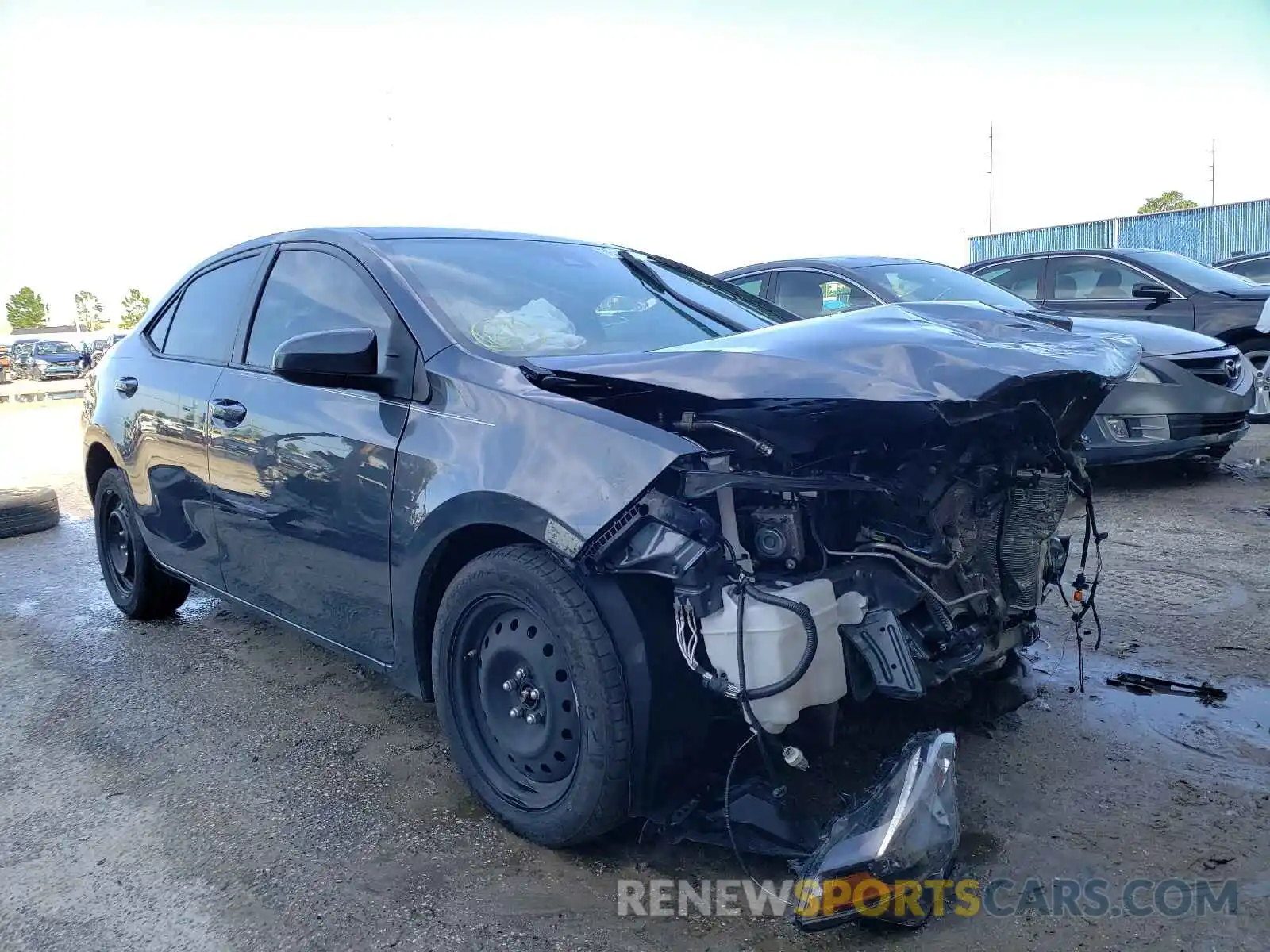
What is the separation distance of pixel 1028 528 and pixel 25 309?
96000 millimetres

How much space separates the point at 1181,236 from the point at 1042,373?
24.9 m

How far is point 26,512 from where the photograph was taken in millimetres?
7148

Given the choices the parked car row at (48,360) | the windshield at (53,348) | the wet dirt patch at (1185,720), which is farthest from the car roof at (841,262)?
the windshield at (53,348)

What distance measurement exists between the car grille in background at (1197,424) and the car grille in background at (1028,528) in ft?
13.0

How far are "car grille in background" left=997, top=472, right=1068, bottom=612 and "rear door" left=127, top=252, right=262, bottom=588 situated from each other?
9.47ft

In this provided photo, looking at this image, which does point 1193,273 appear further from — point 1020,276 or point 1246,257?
point 1246,257

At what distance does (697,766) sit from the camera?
8.20 feet

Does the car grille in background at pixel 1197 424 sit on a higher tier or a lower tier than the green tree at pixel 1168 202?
lower

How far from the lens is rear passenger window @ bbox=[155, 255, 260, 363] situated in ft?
13.0

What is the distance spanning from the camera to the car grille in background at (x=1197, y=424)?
246 inches

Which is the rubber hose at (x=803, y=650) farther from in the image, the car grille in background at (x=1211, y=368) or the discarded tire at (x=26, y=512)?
the discarded tire at (x=26, y=512)

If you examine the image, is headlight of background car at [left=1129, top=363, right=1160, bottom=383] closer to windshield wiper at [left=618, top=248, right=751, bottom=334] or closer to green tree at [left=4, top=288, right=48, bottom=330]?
windshield wiper at [left=618, top=248, right=751, bottom=334]

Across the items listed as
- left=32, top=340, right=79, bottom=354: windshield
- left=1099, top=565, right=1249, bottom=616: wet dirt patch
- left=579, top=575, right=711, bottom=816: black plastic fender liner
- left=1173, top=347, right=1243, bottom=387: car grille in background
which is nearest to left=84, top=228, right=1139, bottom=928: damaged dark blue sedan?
left=579, top=575, right=711, bottom=816: black plastic fender liner

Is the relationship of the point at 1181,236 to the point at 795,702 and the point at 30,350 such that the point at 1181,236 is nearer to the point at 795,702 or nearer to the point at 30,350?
the point at 795,702
